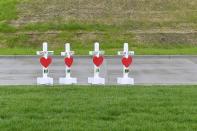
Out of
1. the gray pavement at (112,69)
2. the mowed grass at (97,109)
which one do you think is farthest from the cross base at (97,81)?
the mowed grass at (97,109)

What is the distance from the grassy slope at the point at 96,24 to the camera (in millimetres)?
26250

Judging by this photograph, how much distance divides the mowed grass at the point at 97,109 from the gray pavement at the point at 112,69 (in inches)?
138

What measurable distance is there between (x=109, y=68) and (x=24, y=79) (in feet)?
13.2

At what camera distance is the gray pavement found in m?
15.4

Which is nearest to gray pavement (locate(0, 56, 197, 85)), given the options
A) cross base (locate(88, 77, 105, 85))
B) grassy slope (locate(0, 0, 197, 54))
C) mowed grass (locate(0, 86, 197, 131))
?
cross base (locate(88, 77, 105, 85))

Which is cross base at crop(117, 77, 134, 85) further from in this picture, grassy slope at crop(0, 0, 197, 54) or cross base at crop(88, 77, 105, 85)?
grassy slope at crop(0, 0, 197, 54)

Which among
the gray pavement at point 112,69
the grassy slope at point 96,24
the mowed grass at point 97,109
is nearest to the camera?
the mowed grass at point 97,109

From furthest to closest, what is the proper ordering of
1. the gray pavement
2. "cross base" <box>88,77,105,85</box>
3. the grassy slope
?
the grassy slope < the gray pavement < "cross base" <box>88,77,105,85</box>

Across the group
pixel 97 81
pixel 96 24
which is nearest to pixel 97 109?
pixel 97 81

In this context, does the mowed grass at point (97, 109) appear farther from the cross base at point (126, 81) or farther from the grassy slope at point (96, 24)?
the grassy slope at point (96, 24)

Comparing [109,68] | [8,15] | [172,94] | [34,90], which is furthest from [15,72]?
[8,15]

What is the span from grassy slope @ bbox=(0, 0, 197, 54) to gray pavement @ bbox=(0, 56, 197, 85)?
1932 mm

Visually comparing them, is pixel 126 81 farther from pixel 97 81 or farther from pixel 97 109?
pixel 97 109

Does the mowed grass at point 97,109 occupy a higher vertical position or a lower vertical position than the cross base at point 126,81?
lower
